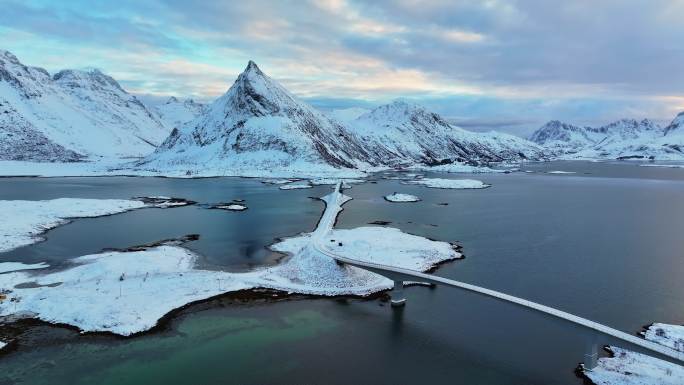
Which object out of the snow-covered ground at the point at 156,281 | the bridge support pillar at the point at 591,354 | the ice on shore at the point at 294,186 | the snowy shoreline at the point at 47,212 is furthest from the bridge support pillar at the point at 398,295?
the ice on shore at the point at 294,186

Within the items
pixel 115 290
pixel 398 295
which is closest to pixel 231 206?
pixel 115 290

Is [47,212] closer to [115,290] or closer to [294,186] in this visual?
[115,290]

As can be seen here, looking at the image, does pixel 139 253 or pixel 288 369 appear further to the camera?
pixel 139 253

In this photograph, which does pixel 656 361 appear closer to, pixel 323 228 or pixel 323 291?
pixel 323 291

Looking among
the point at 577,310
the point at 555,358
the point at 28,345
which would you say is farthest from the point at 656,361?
the point at 28,345

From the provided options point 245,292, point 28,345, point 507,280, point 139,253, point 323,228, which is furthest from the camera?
point 323,228
